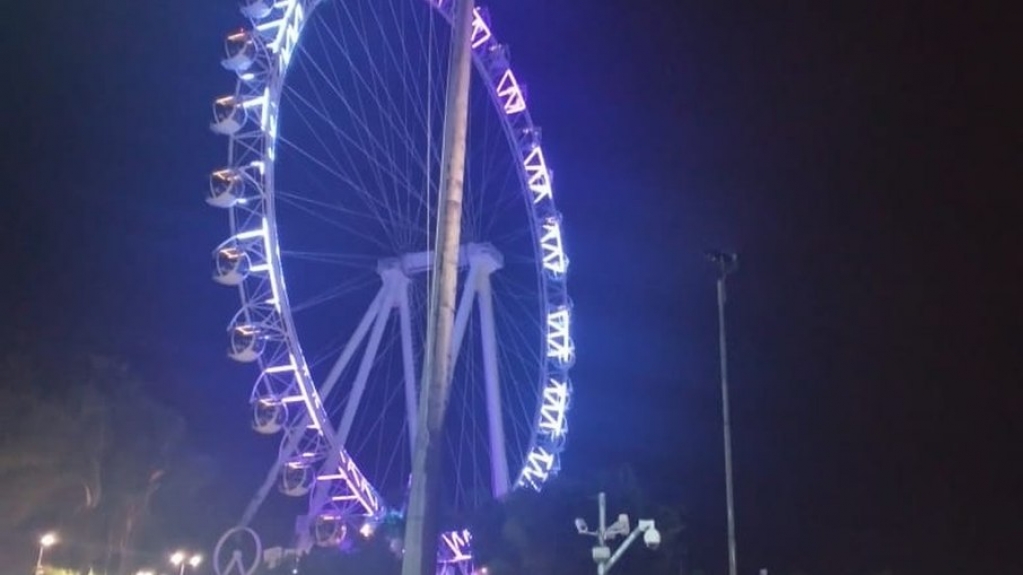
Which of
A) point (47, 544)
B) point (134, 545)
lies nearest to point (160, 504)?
point (134, 545)

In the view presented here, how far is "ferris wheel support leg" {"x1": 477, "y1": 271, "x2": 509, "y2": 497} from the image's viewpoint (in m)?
34.4

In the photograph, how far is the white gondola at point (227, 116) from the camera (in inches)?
952

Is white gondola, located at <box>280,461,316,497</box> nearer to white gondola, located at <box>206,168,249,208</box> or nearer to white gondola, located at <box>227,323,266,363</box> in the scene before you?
white gondola, located at <box>227,323,266,363</box>

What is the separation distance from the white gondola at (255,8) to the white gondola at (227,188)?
12.4ft

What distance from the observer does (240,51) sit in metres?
24.0

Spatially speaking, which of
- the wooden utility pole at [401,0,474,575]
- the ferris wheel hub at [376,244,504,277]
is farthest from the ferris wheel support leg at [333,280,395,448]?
the wooden utility pole at [401,0,474,575]

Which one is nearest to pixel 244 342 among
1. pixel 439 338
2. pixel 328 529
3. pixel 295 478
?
pixel 295 478

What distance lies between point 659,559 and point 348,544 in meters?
10.7

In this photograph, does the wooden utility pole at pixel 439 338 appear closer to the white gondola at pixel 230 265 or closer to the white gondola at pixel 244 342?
the white gondola at pixel 230 265

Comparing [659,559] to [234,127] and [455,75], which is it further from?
[455,75]

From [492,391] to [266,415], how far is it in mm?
10066

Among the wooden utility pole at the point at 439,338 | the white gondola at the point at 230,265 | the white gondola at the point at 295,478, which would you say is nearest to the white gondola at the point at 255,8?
the white gondola at the point at 230,265

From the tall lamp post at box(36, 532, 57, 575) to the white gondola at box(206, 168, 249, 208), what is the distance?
1211 centimetres

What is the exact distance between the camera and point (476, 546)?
34.6 m
